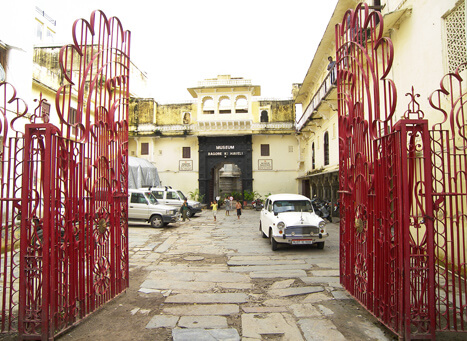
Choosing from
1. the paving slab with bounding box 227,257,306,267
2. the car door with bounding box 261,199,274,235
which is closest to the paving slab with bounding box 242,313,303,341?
the paving slab with bounding box 227,257,306,267

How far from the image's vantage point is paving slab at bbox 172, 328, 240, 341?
4.15 metres

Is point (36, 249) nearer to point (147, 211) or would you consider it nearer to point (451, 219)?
point (451, 219)

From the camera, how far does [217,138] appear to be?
28.0 metres

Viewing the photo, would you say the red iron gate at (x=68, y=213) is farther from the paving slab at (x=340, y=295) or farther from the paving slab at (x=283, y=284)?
the paving slab at (x=340, y=295)

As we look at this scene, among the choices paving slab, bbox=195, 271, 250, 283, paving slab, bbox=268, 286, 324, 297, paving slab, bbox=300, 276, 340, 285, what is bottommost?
paving slab, bbox=195, 271, 250, 283

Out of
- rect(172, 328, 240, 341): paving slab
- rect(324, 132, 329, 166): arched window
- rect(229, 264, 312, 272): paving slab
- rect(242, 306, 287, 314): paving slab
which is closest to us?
rect(172, 328, 240, 341): paving slab

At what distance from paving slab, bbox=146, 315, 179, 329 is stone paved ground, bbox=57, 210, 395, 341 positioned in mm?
14

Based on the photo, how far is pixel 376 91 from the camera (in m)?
4.44

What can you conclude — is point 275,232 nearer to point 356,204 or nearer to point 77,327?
point 356,204

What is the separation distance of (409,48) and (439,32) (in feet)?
5.05

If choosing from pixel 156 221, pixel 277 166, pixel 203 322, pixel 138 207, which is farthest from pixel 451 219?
pixel 277 166

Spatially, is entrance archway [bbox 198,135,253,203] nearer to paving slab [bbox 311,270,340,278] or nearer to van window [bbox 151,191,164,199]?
van window [bbox 151,191,164,199]

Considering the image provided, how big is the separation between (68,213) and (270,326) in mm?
3065

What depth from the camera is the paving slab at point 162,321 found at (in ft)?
14.9
